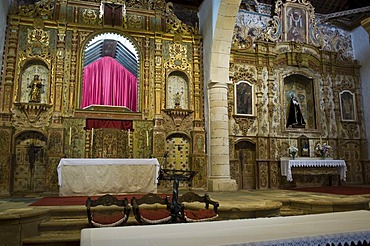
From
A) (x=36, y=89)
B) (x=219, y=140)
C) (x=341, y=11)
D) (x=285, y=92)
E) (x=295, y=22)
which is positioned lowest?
(x=219, y=140)

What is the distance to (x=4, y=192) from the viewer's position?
Answer: 32.1 feet

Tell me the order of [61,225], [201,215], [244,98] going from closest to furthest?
[201,215], [61,225], [244,98]

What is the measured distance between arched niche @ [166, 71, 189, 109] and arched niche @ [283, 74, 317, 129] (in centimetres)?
438

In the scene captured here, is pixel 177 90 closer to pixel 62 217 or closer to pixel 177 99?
pixel 177 99

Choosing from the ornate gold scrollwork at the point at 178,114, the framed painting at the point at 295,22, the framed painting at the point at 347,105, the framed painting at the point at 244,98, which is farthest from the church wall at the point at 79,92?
the framed painting at the point at 347,105

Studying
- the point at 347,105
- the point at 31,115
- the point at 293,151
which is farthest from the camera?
the point at 347,105

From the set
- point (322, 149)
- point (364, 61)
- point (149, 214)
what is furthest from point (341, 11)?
point (149, 214)

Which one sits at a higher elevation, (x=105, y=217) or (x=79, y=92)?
(x=79, y=92)

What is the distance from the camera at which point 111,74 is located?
1379 centimetres

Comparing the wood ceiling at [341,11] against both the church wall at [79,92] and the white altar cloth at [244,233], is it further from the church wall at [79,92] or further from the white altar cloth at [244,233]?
the white altar cloth at [244,233]

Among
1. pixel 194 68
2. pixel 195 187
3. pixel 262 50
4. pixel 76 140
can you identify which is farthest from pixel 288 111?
pixel 76 140

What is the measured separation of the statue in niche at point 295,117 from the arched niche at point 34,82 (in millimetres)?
9363

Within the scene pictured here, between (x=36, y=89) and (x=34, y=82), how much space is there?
0.25 m

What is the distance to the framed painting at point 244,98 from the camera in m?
12.8
